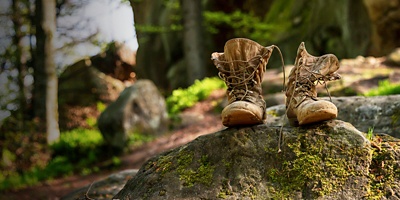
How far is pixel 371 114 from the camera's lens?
4.00 metres

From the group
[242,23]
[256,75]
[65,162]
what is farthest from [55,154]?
[256,75]

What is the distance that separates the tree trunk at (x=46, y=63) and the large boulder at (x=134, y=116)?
9.00 ft

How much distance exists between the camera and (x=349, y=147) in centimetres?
264

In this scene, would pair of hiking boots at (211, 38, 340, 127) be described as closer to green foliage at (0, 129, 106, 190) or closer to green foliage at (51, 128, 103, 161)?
green foliage at (0, 129, 106, 190)

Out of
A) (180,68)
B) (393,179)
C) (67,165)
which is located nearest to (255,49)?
(393,179)

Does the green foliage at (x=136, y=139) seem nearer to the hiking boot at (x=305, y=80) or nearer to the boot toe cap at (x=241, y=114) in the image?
the hiking boot at (x=305, y=80)

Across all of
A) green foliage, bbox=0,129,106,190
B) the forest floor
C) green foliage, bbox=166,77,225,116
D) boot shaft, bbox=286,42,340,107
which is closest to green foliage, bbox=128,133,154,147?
the forest floor

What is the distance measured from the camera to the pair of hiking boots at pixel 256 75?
288 cm

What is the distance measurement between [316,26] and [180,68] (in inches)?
257

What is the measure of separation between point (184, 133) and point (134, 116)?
1.33 metres

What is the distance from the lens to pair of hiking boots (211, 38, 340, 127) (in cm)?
288

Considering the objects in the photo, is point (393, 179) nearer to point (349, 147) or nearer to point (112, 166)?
point (349, 147)

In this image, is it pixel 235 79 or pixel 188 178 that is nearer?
pixel 188 178

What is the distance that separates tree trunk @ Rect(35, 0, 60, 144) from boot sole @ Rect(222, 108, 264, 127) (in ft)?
36.6
